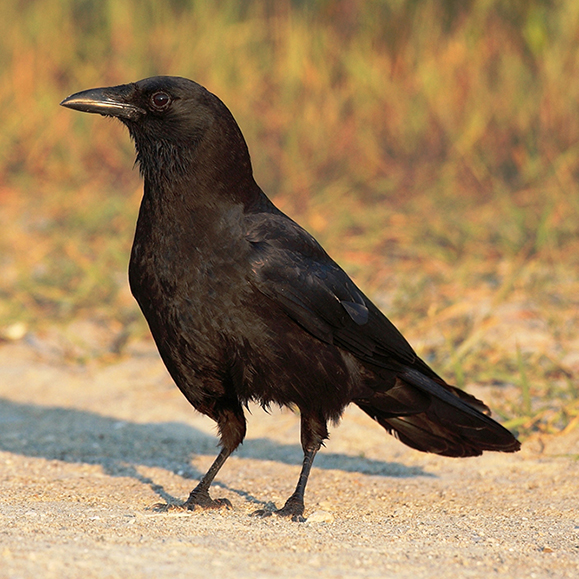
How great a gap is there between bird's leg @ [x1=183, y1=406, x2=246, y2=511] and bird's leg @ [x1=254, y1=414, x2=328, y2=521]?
0.21 meters

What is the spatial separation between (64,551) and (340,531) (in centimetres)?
94

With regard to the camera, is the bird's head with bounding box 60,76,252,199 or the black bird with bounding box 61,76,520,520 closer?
the black bird with bounding box 61,76,520,520

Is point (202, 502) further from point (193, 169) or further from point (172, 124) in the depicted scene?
point (172, 124)

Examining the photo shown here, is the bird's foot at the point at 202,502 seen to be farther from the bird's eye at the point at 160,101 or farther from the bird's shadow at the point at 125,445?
the bird's eye at the point at 160,101

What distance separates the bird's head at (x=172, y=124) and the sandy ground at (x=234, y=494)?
121cm

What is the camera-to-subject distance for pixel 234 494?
3688 mm

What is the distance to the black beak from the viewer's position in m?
3.34

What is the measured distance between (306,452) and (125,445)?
1.27m

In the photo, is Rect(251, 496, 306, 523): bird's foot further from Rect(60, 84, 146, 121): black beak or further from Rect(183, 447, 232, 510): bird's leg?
Rect(60, 84, 146, 121): black beak

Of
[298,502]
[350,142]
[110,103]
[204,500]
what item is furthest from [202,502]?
[350,142]

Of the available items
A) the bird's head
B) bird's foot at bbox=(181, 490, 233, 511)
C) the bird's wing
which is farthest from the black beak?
bird's foot at bbox=(181, 490, 233, 511)

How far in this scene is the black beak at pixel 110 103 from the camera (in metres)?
3.34

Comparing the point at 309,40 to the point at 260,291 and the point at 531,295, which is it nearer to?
the point at 531,295

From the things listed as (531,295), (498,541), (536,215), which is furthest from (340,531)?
(536,215)
